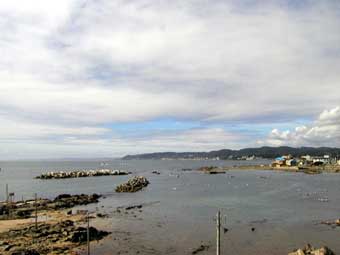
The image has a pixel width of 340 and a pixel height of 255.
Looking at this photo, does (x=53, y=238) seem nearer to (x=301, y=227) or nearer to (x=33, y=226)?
(x=33, y=226)

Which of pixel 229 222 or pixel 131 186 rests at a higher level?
pixel 131 186

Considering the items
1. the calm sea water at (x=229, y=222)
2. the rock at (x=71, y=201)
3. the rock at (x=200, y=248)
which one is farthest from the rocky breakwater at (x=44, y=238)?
the rock at (x=71, y=201)

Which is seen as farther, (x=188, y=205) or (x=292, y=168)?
(x=292, y=168)

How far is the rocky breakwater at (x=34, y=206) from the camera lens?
1966 inches

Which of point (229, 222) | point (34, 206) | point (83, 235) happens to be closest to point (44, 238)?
point (83, 235)

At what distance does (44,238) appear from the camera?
34875 mm

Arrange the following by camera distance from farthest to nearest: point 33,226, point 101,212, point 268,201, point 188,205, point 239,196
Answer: point 239,196 < point 268,201 < point 188,205 < point 101,212 < point 33,226

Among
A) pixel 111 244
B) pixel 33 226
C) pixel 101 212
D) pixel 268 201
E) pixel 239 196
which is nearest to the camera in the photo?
pixel 111 244

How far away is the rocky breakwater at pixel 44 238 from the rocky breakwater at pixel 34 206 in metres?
8.15

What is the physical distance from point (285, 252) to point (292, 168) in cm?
13888

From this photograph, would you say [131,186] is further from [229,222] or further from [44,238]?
[44,238]

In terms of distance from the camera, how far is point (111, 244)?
113 feet

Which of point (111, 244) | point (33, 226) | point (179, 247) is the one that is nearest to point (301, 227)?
point (179, 247)

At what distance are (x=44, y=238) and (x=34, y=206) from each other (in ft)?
82.6
